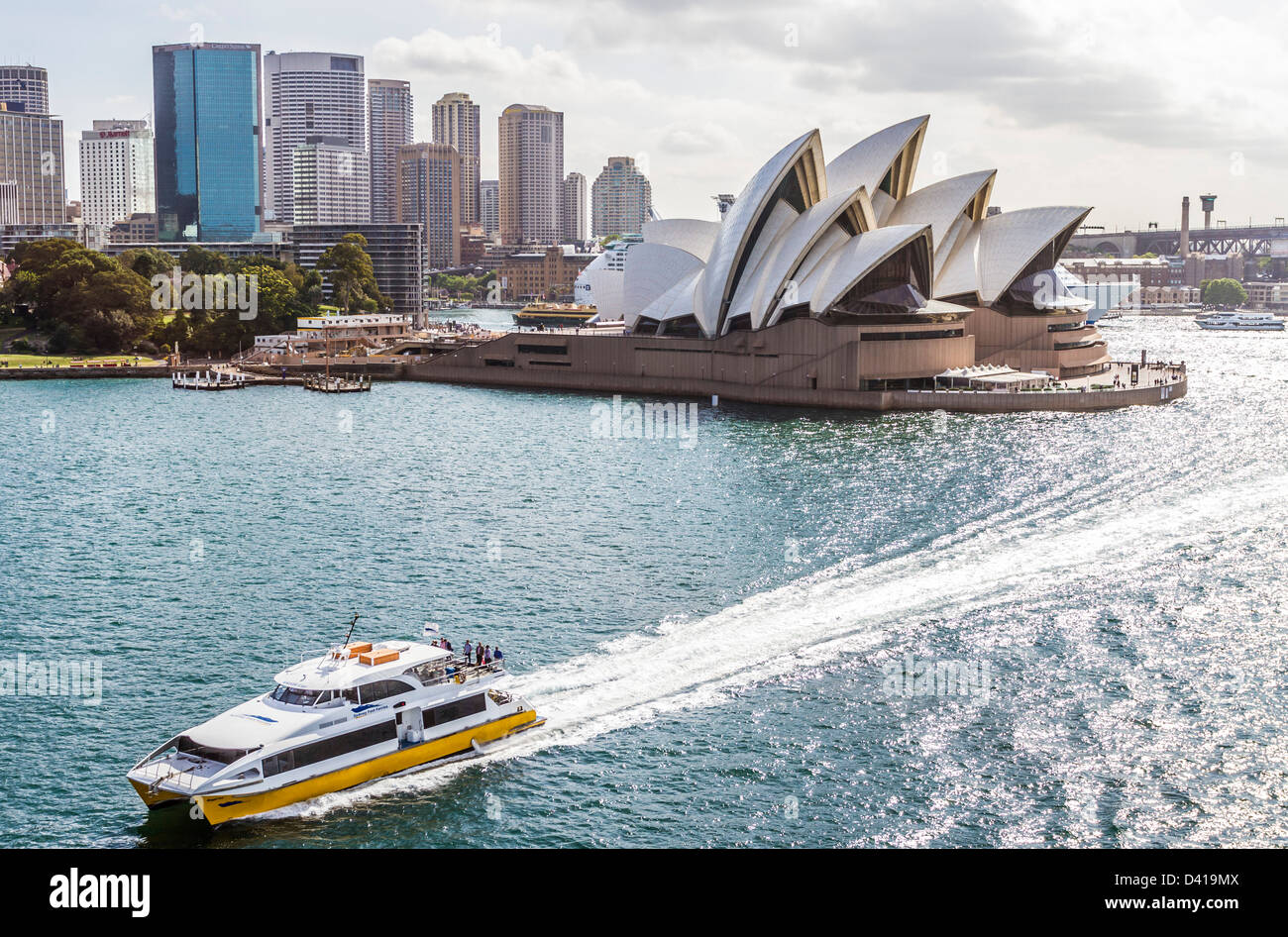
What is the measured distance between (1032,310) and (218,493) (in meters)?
50.5

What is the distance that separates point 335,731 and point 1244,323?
449ft

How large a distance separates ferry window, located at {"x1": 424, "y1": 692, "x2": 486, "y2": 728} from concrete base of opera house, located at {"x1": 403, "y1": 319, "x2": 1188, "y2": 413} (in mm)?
45767

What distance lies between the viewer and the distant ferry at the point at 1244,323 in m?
135

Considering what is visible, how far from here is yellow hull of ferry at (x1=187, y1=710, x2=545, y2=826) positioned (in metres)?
18.5

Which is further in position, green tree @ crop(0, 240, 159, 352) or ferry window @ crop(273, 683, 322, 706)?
green tree @ crop(0, 240, 159, 352)

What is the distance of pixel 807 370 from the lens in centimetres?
6819

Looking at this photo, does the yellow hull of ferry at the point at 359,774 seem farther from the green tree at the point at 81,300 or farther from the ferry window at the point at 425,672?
the green tree at the point at 81,300

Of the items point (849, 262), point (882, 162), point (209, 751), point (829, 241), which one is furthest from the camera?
point (882, 162)

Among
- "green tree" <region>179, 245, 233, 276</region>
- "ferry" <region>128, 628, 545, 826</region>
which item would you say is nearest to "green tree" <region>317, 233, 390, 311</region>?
"green tree" <region>179, 245, 233, 276</region>

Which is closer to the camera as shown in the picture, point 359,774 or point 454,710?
point 359,774

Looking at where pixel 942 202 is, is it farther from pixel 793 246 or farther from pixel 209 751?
pixel 209 751

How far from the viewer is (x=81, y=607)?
2855 cm

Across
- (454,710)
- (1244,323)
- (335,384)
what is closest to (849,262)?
(335,384)

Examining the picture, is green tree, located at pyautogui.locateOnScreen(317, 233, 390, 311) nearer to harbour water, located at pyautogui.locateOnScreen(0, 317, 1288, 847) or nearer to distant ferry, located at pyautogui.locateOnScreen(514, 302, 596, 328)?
distant ferry, located at pyautogui.locateOnScreen(514, 302, 596, 328)
